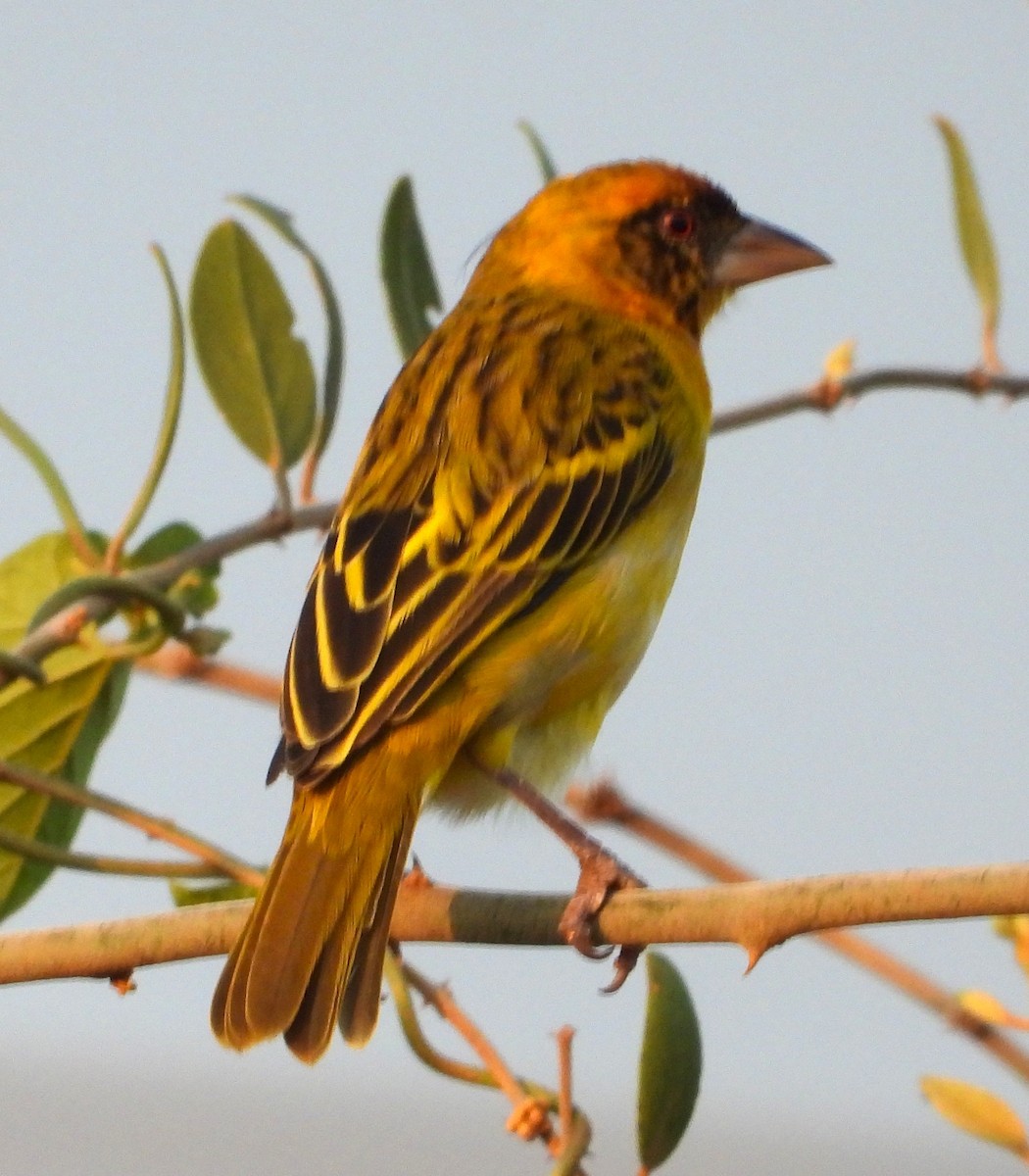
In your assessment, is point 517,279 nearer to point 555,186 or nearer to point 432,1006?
point 555,186

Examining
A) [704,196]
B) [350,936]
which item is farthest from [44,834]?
[704,196]

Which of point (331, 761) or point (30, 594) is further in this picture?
point (30, 594)

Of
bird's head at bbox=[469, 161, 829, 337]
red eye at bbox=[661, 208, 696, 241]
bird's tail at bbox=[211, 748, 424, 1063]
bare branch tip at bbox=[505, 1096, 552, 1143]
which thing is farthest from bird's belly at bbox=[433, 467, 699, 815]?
red eye at bbox=[661, 208, 696, 241]

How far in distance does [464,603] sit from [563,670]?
0.69 ft

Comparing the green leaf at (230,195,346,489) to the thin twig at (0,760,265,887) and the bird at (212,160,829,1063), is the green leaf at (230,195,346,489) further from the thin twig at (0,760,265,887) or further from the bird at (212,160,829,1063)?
the thin twig at (0,760,265,887)

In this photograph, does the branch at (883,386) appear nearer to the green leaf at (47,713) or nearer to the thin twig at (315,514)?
the thin twig at (315,514)

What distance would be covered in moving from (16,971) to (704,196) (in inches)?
109

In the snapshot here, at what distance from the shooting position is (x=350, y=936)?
254 cm

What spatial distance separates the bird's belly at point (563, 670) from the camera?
9.39ft

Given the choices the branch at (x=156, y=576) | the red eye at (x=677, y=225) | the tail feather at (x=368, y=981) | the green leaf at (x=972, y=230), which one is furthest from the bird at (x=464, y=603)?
the green leaf at (x=972, y=230)

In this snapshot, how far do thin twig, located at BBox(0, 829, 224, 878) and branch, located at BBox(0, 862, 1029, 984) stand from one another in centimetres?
19

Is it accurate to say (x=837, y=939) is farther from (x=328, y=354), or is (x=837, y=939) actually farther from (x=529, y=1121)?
(x=328, y=354)

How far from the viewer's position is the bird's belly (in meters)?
2.86

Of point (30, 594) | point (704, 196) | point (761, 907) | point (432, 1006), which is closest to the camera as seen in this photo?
point (761, 907)
